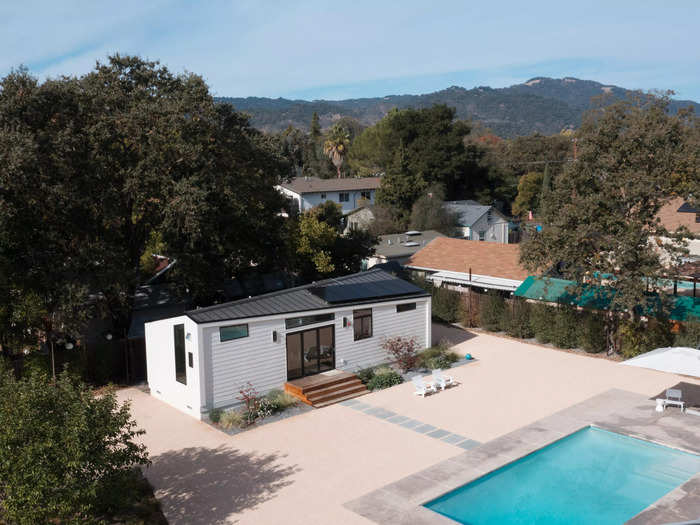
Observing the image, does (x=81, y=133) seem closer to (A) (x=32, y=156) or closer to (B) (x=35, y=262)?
(A) (x=32, y=156)

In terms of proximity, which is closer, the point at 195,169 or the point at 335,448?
the point at 335,448

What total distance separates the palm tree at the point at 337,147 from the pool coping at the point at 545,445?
70.8m

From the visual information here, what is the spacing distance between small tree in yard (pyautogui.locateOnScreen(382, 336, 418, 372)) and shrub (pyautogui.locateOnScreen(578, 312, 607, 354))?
6.54m

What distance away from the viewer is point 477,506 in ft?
39.7

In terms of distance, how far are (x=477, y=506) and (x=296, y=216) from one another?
20.4 meters

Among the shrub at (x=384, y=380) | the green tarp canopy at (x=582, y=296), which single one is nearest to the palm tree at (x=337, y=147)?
the green tarp canopy at (x=582, y=296)

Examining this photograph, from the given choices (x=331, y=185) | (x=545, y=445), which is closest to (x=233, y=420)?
(x=545, y=445)

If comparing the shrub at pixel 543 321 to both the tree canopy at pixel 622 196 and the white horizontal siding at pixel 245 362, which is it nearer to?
the tree canopy at pixel 622 196

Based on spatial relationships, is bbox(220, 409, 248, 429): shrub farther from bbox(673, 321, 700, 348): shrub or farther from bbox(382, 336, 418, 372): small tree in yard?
bbox(673, 321, 700, 348): shrub

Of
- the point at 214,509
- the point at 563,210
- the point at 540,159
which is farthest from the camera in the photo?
the point at 540,159

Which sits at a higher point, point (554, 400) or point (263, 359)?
point (263, 359)

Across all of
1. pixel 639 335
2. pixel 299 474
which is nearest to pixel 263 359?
pixel 299 474

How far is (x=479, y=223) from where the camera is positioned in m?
48.4

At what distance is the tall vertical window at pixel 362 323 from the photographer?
20344 millimetres
